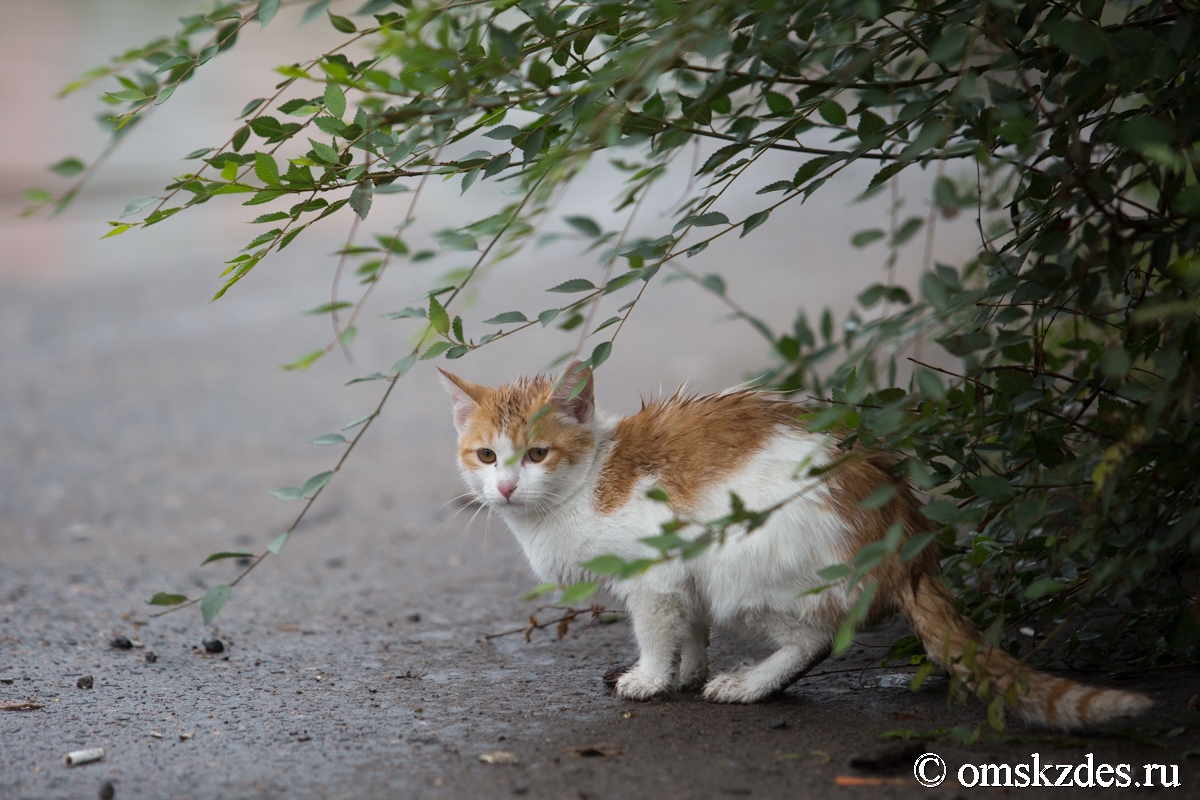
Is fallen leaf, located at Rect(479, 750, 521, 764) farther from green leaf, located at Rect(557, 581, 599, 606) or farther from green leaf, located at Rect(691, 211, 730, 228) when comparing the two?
green leaf, located at Rect(691, 211, 730, 228)

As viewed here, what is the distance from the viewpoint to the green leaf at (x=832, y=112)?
271 cm

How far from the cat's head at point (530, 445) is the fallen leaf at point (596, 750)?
0.94m

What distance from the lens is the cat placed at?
2801 mm

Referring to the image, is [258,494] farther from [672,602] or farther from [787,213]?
[787,213]

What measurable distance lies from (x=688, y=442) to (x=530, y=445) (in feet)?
1.63

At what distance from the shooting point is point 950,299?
219cm

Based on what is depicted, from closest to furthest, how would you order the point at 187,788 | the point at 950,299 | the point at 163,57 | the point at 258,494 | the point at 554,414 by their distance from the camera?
1. the point at 950,299
2. the point at 187,788
3. the point at 163,57
4. the point at 554,414
5. the point at 258,494

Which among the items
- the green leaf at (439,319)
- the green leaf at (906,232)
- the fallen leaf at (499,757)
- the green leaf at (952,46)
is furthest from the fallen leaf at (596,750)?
the green leaf at (952,46)

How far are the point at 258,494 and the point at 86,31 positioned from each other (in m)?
16.8

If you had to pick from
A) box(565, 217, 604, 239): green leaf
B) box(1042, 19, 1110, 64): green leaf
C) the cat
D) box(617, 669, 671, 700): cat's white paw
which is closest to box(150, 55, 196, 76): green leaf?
box(565, 217, 604, 239): green leaf

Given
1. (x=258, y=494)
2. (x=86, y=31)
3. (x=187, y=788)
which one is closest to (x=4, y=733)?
(x=187, y=788)

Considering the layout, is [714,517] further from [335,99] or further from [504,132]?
[335,99]

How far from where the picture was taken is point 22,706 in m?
3.07

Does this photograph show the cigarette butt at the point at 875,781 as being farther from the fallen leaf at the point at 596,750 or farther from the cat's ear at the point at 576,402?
the cat's ear at the point at 576,402
